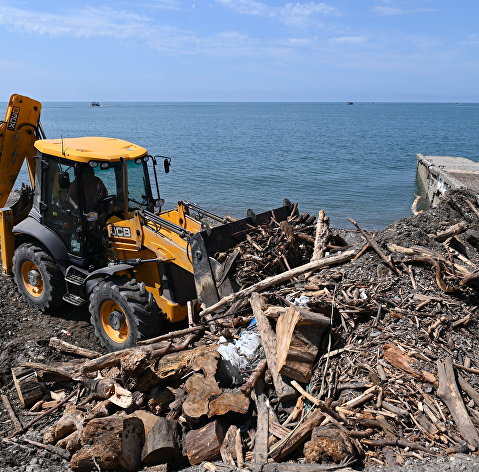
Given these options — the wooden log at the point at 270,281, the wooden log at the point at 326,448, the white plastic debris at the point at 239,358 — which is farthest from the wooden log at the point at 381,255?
the wooden log at the point at 326,448

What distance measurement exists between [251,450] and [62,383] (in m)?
2.93

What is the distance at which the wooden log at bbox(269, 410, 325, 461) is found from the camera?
203 inches

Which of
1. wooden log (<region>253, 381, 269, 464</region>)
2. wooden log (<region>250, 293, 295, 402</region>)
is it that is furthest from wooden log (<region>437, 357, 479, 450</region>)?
wooden log (<region>253, 381, 269, 464</region>)

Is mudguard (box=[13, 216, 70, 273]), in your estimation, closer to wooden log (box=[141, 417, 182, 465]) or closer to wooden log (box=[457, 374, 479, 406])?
wooden log (box=[141, 417, 182, 465])

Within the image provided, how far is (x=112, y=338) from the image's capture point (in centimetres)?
793

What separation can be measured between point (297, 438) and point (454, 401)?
1687 millimetres

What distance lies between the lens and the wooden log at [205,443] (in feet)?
17.9

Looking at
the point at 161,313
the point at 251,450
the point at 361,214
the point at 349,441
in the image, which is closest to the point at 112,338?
the point at 161,313

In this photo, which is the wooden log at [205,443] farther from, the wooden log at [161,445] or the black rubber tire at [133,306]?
the black rubber tire at [133,306]

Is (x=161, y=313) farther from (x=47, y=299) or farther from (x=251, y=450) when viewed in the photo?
(x=251, y=450)

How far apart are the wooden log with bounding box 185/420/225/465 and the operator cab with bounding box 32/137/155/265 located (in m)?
3.95

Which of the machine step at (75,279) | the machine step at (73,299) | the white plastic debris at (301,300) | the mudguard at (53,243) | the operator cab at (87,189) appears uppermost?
the operator cab at (87,189)

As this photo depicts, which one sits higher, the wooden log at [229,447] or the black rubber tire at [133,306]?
the black rubber tire at [133,306]

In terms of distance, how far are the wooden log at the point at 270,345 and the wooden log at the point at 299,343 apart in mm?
98
